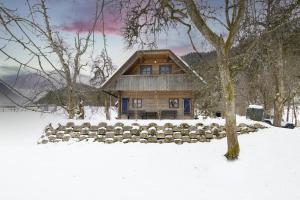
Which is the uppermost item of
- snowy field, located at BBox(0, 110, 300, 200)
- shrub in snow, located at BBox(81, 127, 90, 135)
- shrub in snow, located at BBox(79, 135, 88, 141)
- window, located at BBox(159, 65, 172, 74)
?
window, located at BBox(159, 65, 172, 74)

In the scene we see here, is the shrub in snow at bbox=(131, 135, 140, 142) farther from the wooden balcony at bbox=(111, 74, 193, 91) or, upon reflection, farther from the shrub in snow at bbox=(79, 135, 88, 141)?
the wooden balcony at bbox=(111, 74, 193, 91)

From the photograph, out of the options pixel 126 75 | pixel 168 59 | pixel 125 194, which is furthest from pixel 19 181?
pixel 168 59

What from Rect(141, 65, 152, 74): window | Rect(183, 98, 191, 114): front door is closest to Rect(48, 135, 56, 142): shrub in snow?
Rect(141, 65, 152, 74): window

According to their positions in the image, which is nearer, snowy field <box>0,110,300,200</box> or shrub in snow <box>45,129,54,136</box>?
snowy field <box>0,110,300,200</box>

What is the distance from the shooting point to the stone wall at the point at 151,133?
13.6m

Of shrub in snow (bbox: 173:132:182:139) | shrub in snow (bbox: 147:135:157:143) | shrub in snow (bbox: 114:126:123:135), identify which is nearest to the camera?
shrub in snow (bbox: 173:132:182:139)

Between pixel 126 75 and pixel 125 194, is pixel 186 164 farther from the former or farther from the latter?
pixel 126 75

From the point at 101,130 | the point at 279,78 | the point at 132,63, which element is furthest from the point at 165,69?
the point at 101,130

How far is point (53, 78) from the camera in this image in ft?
6.79

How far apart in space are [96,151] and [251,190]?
637 centimetres

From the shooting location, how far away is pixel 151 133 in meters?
13.8

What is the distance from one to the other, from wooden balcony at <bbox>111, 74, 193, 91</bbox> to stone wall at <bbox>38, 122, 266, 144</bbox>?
9.22m

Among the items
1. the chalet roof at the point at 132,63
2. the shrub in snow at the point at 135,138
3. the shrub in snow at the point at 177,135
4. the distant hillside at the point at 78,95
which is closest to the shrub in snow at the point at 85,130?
the distant hillside at the point at 78,95

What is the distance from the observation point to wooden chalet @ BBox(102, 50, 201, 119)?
75.8 ft
